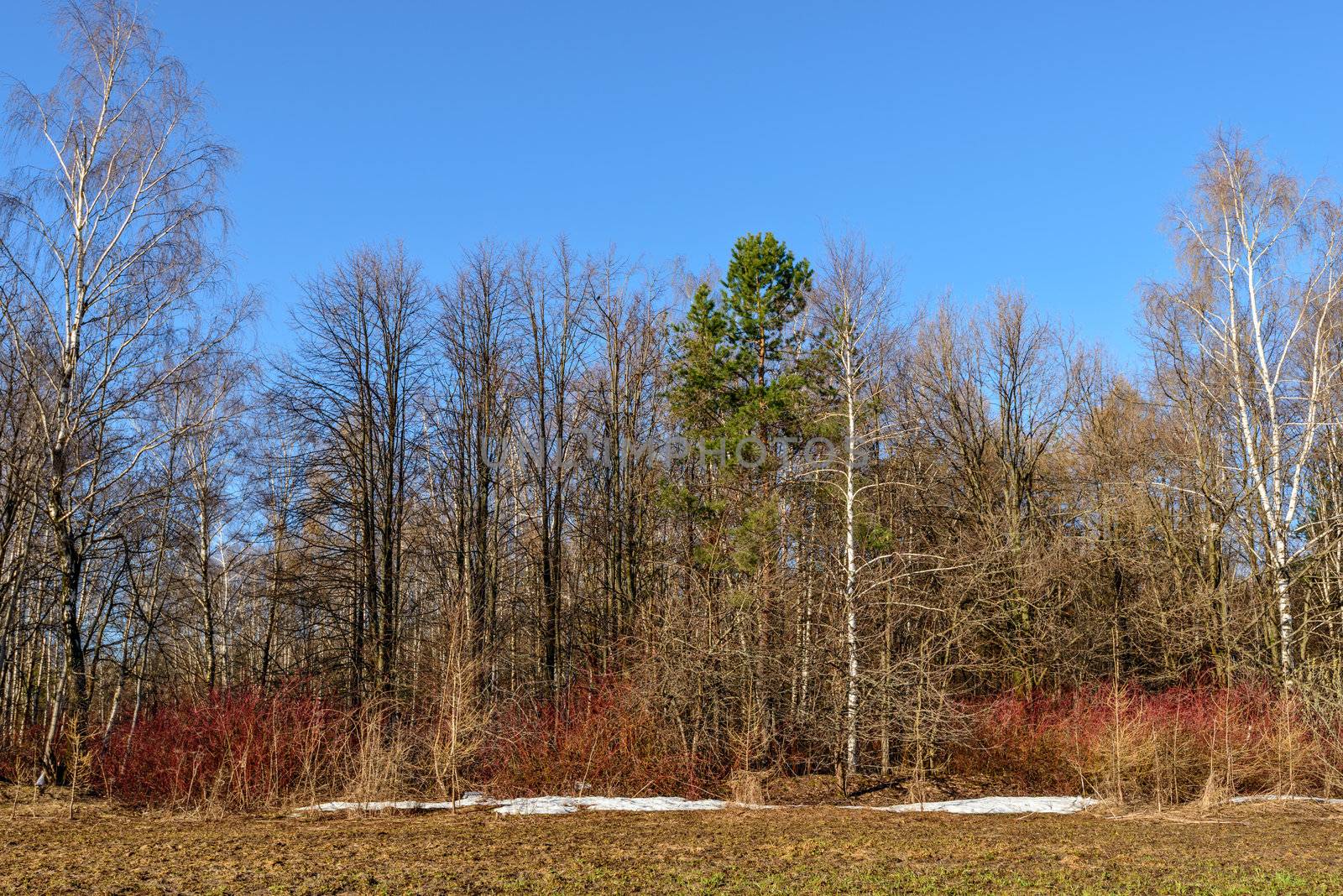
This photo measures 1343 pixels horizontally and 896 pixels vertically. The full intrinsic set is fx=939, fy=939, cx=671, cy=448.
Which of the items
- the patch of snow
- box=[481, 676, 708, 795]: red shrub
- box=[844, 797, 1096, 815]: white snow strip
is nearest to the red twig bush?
box=[844, 797, 1096, 815]: white snow strip

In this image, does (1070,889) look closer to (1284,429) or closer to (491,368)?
(1284,429)

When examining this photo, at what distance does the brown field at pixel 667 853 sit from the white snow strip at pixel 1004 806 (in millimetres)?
→ 625

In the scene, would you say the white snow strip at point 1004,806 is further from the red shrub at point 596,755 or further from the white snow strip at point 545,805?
the red shrub at point 596,755

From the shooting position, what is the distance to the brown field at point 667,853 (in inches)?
276

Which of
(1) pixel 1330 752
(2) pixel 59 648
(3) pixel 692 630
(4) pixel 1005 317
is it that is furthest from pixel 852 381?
(2) pixel 59 648

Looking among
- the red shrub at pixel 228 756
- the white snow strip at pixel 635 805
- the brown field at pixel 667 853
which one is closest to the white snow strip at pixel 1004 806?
the white snow strip at pixel 635 805

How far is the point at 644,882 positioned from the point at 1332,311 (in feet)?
67.7

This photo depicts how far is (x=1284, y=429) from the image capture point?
65.3 ft

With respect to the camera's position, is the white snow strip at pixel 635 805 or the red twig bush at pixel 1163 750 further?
the red twig bush at pixel 1163 750

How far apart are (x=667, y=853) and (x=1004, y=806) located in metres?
5.95

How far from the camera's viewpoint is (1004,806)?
12266 millimetres

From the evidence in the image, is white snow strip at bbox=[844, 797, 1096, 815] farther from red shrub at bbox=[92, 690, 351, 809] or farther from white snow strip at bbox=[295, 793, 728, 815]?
red shrub at bbox=[92, 690, 351, 809]

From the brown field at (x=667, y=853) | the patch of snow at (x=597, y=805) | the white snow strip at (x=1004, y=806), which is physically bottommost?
the white snow strip at (x=1004, y=806)

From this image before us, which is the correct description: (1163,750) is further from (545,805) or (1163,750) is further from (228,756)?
(228,756)
